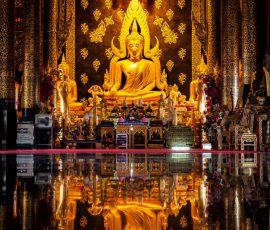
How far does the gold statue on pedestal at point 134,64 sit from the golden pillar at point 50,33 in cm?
257

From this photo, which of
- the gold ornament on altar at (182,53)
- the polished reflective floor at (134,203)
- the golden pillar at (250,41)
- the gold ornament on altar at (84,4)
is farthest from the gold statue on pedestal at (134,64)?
the polished reflective floor at (134,203)

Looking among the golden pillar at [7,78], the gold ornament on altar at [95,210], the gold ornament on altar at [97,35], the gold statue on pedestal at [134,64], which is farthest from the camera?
the gold ornament on altar at [97,35]

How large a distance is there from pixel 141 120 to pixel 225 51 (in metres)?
3.72

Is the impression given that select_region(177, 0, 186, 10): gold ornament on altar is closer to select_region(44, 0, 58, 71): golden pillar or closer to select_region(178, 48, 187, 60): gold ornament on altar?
select_region(178, 48, 187, 60): gold ornament on altar

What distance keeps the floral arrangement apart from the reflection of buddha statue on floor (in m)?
5.40

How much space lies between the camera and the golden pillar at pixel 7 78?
1658cm

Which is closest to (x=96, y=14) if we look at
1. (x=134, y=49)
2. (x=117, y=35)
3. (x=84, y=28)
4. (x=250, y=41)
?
(x=84, y=28)

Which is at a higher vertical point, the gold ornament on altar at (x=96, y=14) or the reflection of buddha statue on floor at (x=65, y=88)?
the gold ornament on altar at (x=96, y=14)

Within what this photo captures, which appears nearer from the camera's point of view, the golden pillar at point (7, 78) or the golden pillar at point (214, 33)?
the golden pillar at point (7, 78)

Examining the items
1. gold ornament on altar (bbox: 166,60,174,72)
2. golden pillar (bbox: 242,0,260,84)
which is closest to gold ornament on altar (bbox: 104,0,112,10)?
gold ornament on altar (bbox: 166,60,174,72)

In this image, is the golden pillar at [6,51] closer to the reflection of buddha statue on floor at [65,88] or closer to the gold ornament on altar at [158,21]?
the reflection of buddha statue on floor at [65,88]

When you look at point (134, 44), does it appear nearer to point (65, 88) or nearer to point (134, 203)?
point (65, 88)

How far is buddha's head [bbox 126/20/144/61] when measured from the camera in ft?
87.0

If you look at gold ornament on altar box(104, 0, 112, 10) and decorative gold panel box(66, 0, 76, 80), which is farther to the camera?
gold ornament on altar box(104, 0, 112, 10)
